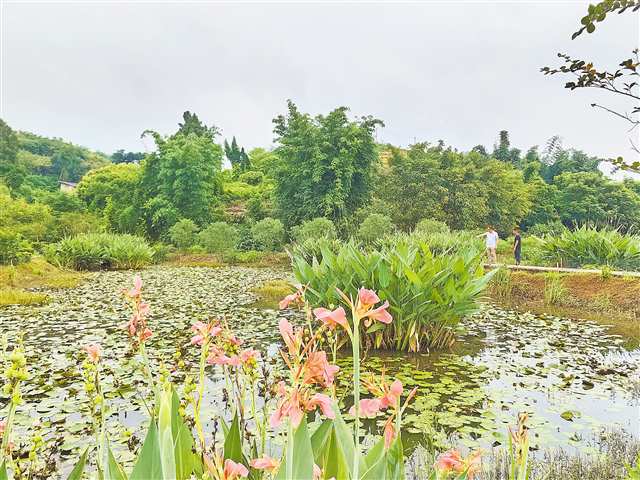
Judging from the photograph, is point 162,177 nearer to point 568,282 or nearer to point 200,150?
point 200,150

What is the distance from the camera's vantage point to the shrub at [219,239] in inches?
736

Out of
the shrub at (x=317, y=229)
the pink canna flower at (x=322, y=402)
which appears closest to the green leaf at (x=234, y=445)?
the pink canna flower at (x=322, y=402)

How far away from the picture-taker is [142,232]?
76.2 feet

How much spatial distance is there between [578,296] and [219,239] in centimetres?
1338

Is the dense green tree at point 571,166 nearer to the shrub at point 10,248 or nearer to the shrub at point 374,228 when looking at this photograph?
the shrub at point 374,228

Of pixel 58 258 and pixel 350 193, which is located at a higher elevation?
pixel 350 193

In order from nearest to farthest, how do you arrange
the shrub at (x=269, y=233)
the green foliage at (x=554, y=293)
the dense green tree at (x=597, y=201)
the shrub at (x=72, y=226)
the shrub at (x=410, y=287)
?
the shrub at (x=410, y=287) → the green foliage at (x=554, y=293) → the shrub at (x=269, y=233) → the shrub at (x=72, y=226) → the dense green tree at (x=597, y=201)

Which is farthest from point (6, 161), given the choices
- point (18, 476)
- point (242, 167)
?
point (18, 476)

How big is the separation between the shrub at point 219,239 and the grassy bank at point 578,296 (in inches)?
455

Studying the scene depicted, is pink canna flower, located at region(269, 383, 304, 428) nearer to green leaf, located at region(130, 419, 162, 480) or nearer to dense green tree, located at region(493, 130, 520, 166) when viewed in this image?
green leaf, located at region(130, 419, 162, 480)

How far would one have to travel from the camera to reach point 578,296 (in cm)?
834

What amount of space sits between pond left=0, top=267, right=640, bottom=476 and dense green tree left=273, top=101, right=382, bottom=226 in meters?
11.6

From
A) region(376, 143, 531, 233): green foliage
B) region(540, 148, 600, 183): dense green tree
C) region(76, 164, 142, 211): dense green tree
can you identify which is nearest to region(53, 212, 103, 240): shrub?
region(76, 164, 142, 211): dense green tree

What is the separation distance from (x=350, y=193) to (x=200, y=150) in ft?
28.7
